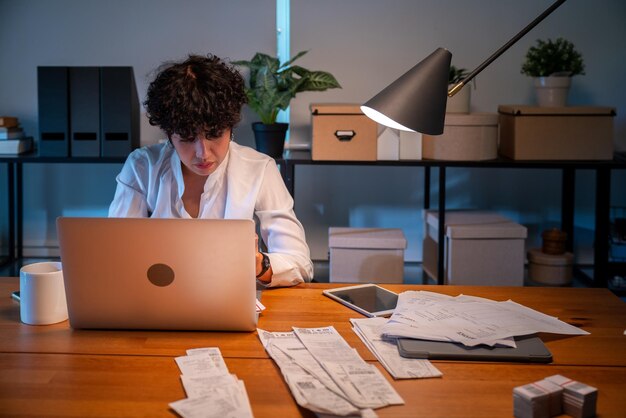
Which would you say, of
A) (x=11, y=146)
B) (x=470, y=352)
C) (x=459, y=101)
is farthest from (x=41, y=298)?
(x=459, y=101)

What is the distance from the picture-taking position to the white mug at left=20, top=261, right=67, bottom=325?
1733 millimetres

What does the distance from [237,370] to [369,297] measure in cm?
56

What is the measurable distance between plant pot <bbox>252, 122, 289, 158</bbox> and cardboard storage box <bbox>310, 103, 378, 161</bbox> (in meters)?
0.18

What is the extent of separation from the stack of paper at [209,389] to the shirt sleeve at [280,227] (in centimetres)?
60

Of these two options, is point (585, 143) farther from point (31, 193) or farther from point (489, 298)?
point (31, 193)

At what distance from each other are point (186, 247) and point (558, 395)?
2.42ft

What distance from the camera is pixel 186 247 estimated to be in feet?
5.20

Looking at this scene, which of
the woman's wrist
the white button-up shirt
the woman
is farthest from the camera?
the white button-up shirt

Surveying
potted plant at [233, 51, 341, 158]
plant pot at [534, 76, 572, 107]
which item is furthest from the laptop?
plant pot at [534, 76, 572, 107]

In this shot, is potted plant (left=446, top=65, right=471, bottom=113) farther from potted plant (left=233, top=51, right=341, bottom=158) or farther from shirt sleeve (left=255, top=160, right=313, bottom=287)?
shirt sleeve (left=255, top=160, right=313, bottom=287)

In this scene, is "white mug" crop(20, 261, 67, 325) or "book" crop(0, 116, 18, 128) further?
"book" crop(0, 116, 18, 128)

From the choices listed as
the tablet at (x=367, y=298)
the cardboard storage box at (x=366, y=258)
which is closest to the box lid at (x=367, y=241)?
the cardboard storage box at (x=366, y=258)

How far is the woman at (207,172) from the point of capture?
6.92ft

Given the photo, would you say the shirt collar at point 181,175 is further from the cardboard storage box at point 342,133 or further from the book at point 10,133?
the book at point 10,133
